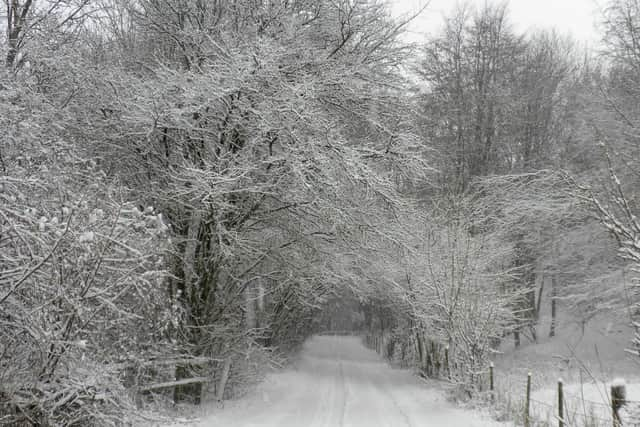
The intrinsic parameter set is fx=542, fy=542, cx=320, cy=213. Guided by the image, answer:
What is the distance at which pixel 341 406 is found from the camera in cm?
1127

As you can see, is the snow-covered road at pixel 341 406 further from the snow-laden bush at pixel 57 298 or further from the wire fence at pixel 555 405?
the snow-laden bush at pixel 57 298

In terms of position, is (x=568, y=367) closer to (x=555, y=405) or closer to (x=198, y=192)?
(x=555, y=405)

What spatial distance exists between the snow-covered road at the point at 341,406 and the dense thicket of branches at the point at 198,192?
95cm

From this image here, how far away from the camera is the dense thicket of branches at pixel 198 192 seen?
210 inches

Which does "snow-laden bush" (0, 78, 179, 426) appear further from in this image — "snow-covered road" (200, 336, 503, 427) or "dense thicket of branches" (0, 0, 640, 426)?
"snow-covered road" (200, 336, 503, 427)

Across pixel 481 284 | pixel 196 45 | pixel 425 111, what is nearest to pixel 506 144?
pixel 425 111

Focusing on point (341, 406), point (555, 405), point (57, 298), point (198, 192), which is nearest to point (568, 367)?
point (555, 405)

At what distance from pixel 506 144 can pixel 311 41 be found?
14.6 metres

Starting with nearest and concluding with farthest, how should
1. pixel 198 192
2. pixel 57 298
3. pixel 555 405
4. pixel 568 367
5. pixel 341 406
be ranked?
1. pixel 57 298
2. pixel 198 192
3. pixel 555 405
4. pixel 341 406
5. pixel 568 367

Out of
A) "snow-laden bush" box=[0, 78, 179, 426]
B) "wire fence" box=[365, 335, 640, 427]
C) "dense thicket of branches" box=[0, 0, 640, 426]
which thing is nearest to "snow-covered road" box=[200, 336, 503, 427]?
"wire fence" box=[365, 335, 640, 427]

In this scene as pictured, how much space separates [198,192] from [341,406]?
5569 mm

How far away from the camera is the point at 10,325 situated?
5.23 meters

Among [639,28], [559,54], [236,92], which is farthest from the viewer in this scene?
[559,54]

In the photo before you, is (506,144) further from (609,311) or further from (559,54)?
(609,311)
